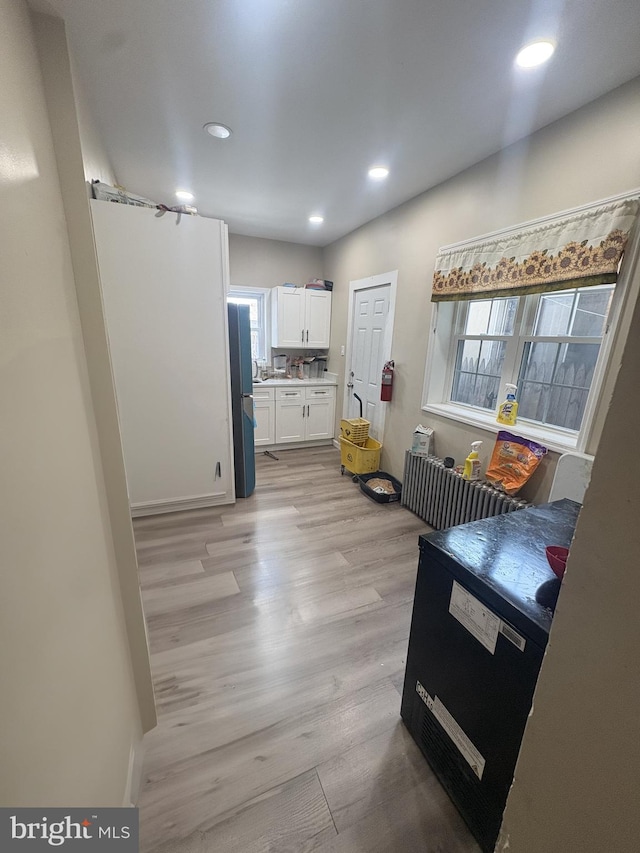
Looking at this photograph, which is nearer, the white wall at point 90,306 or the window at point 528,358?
the white wall at point 90,306

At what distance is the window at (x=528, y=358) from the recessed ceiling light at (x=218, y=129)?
6.27ft

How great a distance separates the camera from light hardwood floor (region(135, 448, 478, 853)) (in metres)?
1.04

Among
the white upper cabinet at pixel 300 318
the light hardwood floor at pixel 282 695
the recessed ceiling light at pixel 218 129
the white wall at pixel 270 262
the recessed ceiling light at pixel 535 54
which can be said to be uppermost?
the recessed ceiling light at pixel 218 129

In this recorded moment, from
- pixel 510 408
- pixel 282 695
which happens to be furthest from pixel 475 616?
pixel 510 408

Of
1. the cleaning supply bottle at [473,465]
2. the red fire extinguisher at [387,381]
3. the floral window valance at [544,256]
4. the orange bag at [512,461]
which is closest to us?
the floral window valance at [544,256]

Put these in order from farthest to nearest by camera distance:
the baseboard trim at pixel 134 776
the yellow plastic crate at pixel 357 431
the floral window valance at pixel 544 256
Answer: the yellow plastic crate at pixel 357 431 < the floral window valance at pixel 544 256 < the baseboard trim at pixel 134 776

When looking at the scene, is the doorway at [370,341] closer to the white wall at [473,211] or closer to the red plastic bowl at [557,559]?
the white wall at [473,211]

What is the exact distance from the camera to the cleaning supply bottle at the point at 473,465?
7.65 feet

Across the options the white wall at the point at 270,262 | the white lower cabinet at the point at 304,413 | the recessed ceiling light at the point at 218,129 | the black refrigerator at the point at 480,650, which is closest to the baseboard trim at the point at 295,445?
the white lower cabinet at the point at 304,413

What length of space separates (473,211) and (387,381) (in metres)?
1.50

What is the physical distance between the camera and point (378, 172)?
245 cm

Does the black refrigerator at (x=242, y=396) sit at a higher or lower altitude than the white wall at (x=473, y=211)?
lower

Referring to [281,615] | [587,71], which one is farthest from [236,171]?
[281,615]

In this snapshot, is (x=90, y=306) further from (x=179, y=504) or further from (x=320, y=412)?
(x=320, y=412)
